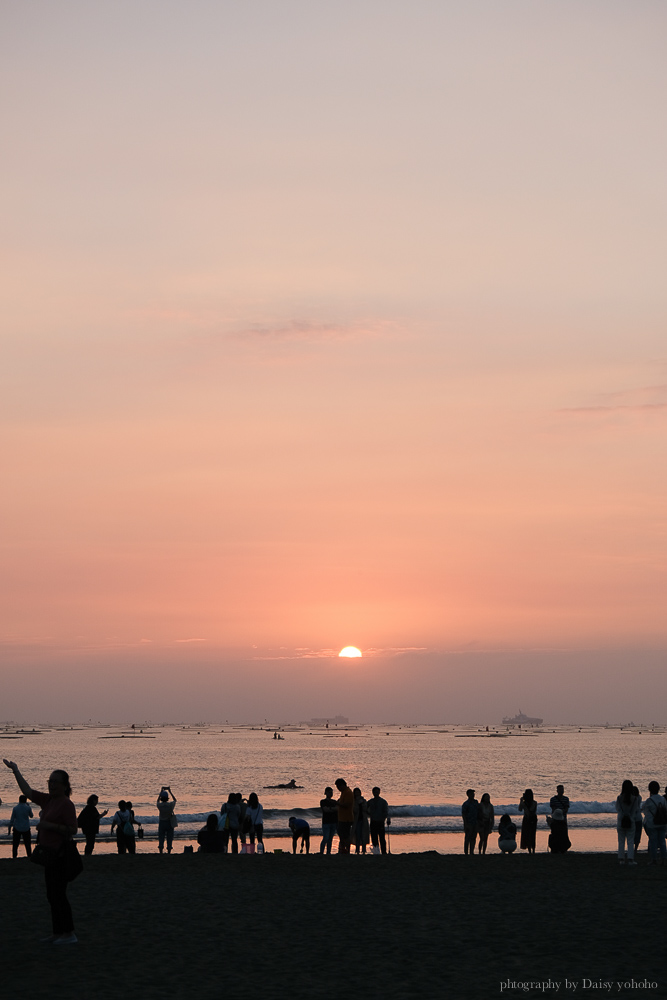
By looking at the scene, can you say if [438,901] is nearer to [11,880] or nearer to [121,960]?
[121,960]

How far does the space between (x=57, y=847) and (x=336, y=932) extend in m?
3.68

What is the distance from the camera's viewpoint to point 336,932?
1271cm

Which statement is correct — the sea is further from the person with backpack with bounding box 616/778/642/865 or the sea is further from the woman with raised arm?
the woman with raised arm

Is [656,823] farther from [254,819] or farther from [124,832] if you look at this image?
[124,832]

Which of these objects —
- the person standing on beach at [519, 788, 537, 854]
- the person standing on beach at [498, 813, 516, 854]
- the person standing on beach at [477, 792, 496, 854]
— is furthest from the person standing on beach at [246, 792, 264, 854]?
the person standing on beach at [519, 788, 537, 854]

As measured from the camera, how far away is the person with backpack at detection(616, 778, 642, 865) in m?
21.8

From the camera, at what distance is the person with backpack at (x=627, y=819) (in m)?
21.8

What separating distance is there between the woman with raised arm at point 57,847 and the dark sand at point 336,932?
224 millimetres

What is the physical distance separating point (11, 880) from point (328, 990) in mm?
11251

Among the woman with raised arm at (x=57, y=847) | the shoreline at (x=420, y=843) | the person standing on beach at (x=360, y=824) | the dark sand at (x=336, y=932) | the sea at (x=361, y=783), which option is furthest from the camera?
the sea at (x=361, y=783)

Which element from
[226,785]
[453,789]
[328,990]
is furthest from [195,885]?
[226,785]

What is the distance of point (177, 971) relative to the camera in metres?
10.2

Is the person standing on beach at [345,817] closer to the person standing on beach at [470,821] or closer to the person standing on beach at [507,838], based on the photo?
the person standing on beach at [470,821]

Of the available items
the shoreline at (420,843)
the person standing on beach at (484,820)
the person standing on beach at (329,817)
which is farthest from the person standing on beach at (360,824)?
the shoreline at (420,843)
